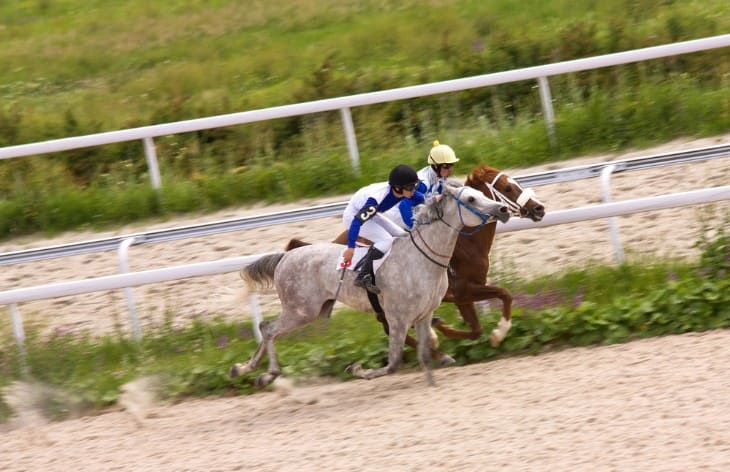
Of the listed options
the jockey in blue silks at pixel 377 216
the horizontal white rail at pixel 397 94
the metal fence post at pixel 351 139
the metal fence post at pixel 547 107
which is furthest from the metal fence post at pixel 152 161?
the jockey in blue silks at pixel 377 216

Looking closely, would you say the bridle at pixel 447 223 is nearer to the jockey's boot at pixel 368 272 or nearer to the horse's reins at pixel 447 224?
the horse's reins at pixel 447 224

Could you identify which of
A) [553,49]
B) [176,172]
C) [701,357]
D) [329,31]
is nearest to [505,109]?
[553,49]

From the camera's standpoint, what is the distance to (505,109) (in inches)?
498

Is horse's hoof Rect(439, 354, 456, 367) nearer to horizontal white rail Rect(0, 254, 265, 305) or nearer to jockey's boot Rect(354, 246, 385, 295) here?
jockey's boot Rect(354, 246, 385, 295)

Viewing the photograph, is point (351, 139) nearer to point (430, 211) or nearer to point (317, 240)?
point (317, 240)

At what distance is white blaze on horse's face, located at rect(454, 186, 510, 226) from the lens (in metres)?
7.31

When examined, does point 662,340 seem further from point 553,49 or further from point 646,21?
point 646,21

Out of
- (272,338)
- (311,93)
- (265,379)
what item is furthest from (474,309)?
(311,93)

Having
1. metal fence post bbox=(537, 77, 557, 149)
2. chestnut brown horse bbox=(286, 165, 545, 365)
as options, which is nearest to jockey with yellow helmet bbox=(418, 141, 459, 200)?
chestnut brown horse bbox=(286, 165, 545, 365)

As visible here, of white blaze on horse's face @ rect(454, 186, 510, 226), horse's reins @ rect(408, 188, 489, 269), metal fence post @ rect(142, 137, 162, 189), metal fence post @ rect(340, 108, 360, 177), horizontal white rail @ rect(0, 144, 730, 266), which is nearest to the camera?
white blaze on horse's face @ rect(454, 186, 510, 226)

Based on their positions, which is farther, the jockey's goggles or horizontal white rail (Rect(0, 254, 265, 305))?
horizontal white rail (Rect(0, 254, 265, 305))

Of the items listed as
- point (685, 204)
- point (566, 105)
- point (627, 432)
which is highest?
point (566, 105)

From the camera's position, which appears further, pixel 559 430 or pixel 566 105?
Result: pixel 566 105

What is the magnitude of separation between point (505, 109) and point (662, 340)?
17.8 feet
